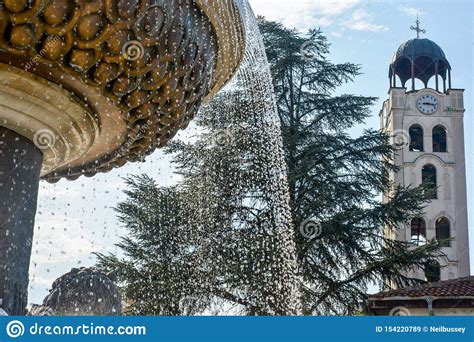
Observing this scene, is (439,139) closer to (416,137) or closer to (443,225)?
(416,137)

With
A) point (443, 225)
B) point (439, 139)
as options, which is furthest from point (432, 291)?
point (439, 139)

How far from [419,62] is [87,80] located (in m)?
46.2

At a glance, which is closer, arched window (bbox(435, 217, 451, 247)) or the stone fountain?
the stone fountain

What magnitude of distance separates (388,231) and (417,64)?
3183 cm

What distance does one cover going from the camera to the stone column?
3.62m

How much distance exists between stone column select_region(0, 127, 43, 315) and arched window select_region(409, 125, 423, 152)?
144 feet

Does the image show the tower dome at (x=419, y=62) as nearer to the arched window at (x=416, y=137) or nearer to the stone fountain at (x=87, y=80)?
the arched window at (x=416, y=137)

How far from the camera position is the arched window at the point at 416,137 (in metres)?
46.4

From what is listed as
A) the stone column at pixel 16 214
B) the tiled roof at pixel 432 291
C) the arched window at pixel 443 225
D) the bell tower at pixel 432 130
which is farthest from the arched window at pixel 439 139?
the stone column at pixel 16 214

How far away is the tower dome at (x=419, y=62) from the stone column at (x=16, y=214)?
44.2 metres

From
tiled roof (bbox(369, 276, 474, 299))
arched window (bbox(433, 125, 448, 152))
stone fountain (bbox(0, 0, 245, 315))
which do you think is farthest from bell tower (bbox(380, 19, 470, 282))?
stone fountain (bbox(0, 0, 245, 315))

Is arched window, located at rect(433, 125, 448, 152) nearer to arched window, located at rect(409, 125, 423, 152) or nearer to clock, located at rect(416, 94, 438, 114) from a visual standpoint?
arched window, located at rect(409, 125, 423, 152)

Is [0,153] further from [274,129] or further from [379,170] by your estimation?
[379,170]

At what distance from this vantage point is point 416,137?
1852 inches
